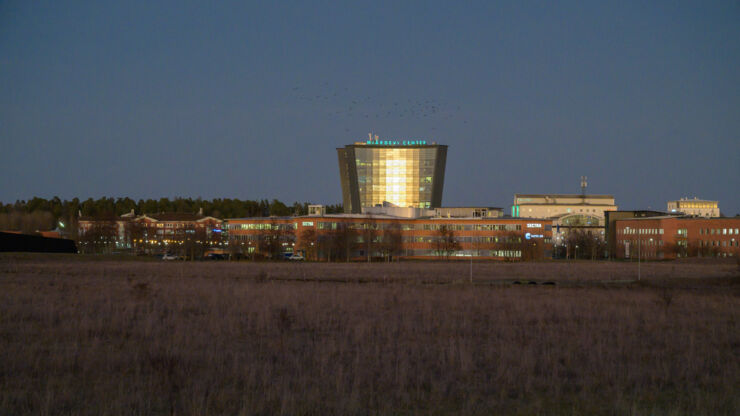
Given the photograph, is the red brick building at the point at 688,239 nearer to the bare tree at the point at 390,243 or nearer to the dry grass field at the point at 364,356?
the bare tree at the point at 390,243

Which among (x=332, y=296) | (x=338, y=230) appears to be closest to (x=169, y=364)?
(x=332, y=296)

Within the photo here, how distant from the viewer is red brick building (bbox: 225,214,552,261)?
148m

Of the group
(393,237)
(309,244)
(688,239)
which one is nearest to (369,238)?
(393,237)

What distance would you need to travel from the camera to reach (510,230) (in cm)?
16825

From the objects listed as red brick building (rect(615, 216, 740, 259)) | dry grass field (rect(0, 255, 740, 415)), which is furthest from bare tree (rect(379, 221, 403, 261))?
dry grass field (rect(0, 255, 740, 415))

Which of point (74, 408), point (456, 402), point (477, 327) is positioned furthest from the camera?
point (477, 327)

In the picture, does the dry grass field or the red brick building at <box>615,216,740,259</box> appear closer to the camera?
the dry grass field

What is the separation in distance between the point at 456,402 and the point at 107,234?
164m

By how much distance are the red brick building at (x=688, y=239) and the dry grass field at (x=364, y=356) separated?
13600 cm

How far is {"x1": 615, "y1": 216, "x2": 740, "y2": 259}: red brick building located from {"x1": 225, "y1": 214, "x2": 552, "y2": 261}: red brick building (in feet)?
84.8

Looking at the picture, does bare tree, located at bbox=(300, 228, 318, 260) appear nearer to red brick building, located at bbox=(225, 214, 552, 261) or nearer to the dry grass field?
red brick building, located at bbox=(225, 214, 552, 261)

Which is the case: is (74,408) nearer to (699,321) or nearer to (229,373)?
(229,373)

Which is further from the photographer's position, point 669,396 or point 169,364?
point 169,364

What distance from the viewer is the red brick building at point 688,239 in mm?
165500
